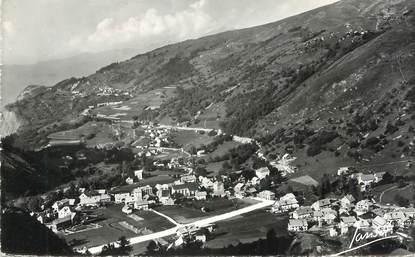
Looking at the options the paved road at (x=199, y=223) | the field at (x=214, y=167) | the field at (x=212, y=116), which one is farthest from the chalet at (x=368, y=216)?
the field at (x=212, y=116)

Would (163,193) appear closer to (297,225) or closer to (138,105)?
(297,225)

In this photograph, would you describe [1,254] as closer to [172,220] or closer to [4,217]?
[4,217]

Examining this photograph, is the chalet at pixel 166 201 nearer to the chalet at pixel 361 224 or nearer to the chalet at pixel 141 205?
the chalet at pixel 141 205

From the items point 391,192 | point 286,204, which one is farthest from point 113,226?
point 391,192

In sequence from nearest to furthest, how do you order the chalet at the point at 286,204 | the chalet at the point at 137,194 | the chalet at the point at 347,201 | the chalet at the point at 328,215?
the chalet at the point at 328,215 → the chalet at the point at 347,201 → the chalet at the point at 286,204 → the chalet at the point at 137,194

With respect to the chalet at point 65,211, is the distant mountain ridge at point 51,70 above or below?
above

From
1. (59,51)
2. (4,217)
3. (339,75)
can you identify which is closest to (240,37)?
(339,75)

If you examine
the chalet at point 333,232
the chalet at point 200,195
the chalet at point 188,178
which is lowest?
the chalet at point 333,232

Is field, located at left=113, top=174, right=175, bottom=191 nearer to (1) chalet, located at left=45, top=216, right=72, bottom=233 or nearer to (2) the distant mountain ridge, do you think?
(1) chalet, located at left=45, top=216, right=72, bottom=233
